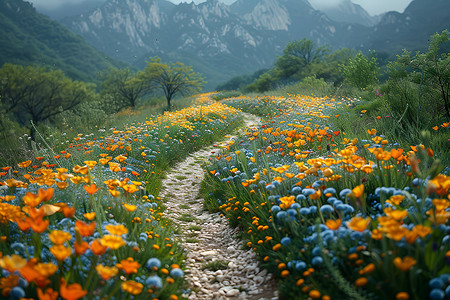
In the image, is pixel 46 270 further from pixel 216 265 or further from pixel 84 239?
pixel 216 265

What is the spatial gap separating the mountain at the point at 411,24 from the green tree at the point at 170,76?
81.9 meters

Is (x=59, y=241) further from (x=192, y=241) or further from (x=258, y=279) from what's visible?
(x=192, y=241)

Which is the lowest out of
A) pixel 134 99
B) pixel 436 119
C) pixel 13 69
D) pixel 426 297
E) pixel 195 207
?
pixel 195 207

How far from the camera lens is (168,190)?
5379 mm

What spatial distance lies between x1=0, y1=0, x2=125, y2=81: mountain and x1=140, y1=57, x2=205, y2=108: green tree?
1593 inches

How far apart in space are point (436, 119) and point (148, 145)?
6023 millimetres

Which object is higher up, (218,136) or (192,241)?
(218,136)

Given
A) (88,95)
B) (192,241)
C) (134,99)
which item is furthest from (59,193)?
(134,99)

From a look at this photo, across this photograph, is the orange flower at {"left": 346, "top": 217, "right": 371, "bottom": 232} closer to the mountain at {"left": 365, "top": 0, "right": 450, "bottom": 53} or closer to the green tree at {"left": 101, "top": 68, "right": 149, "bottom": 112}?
the green tree at {"left": 101, "top": 68, "right": 149, "bottom": 112}

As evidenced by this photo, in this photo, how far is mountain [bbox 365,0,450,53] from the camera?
8935cm

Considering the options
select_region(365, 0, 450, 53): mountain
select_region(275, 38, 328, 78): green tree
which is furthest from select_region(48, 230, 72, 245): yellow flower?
select_region(365, 0, 450, 53): mountain

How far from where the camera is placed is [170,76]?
30.2m

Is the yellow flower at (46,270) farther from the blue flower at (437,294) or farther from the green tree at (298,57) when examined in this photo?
the green tree at (298,57)

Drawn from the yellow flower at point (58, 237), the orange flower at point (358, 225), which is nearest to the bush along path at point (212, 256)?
the orange flower at point (358, 225)
